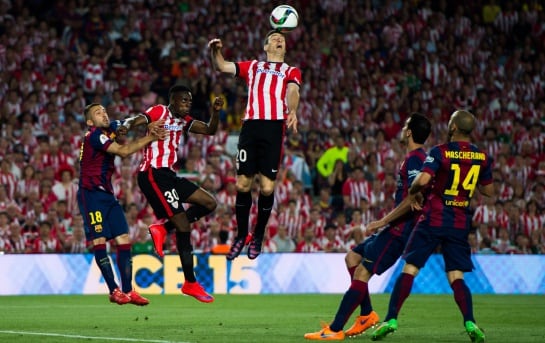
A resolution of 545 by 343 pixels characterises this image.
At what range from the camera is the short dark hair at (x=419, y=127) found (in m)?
11.0

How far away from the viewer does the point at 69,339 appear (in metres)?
10.6

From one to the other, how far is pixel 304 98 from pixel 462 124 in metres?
14.4

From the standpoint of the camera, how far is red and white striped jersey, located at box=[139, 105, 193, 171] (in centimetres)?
1265

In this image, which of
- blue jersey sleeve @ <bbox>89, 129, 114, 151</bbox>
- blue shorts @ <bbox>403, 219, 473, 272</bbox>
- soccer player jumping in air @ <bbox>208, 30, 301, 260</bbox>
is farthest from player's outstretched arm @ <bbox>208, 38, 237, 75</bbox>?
blue shorts @ <bbox>403, 219, 473, 272</bbox>

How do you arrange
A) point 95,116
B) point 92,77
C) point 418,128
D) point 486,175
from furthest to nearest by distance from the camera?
1. point 92,77
2. point 95,116
3. point 418,128
4. point 486,175

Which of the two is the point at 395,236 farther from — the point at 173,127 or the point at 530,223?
the point at 530,223

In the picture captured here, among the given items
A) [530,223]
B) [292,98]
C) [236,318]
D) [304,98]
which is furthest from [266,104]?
[304,98]

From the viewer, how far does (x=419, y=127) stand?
36.1 feet

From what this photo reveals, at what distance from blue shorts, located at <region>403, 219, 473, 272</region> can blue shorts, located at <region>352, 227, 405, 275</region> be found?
38 centimetres

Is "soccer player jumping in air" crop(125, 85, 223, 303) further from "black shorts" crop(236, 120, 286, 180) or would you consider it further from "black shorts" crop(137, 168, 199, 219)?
"black shorts" crop(236, 120, 286, 180)

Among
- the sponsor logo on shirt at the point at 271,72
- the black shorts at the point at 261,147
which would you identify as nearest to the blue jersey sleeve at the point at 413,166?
the black shorts at the point at 261,147

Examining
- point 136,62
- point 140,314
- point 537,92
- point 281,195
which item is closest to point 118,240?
point 140,314

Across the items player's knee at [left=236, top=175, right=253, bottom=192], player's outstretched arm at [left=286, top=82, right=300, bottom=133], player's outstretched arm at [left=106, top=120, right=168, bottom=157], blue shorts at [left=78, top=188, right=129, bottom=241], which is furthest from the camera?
blue shorts at [left=78, top=188, right=129, bottom=241]

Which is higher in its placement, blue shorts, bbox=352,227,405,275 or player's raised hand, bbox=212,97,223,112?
player's raised hand, bbox=212,97,223,112
